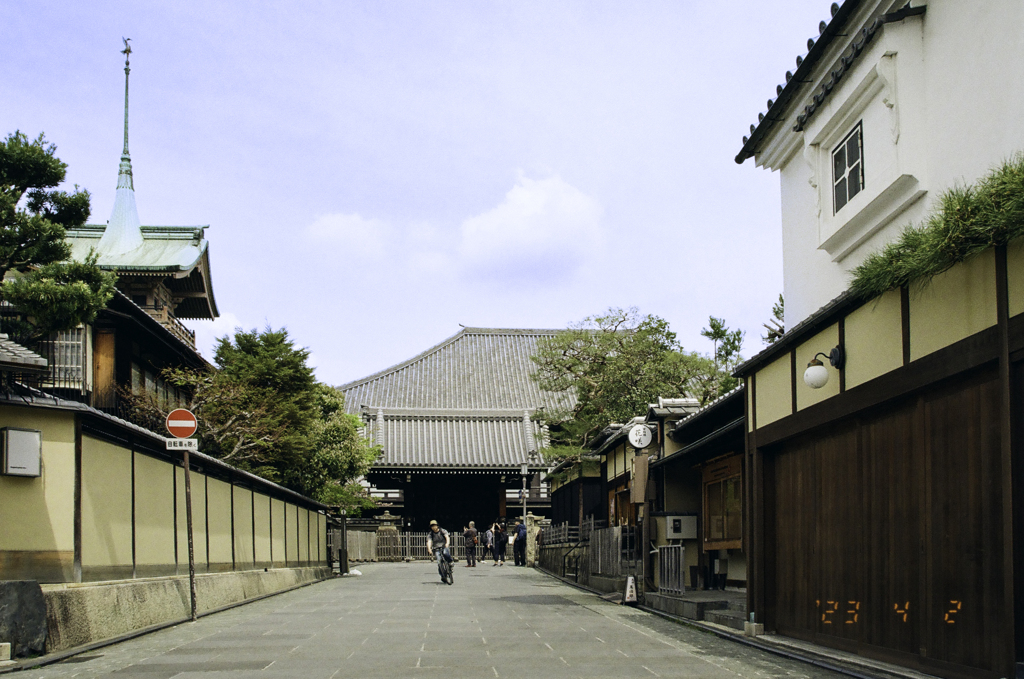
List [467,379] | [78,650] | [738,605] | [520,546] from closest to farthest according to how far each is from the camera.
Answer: [78,650], [738,605], [520,546], [467,379]

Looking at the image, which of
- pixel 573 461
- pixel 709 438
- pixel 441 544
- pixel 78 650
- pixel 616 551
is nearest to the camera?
pixel 78 650

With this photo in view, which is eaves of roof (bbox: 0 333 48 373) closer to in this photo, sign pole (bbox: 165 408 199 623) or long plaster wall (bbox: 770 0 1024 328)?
sign pole (bbox: 165 408 199 623)

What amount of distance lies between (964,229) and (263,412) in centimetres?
2321

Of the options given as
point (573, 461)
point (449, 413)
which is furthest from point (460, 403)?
point (573, 461)

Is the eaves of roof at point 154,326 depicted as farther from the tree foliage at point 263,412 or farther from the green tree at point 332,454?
the green tree at point 332,454

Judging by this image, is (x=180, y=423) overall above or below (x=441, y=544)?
above

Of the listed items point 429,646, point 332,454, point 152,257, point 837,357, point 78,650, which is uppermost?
point 152,257

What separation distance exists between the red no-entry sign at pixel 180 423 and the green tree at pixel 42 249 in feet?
7.07

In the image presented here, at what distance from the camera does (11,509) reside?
11.4 metres

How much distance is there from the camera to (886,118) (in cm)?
1261

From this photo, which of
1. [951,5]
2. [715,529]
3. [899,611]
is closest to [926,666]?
[899,611]

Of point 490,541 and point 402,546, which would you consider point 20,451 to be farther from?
point 402,546

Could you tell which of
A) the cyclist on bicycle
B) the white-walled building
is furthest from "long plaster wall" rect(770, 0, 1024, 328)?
the cyclist on bicycle

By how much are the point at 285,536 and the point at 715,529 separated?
1318 centimetres
